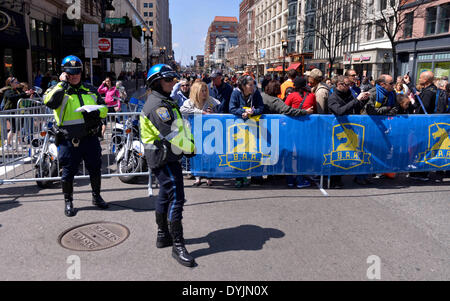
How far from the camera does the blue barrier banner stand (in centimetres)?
668

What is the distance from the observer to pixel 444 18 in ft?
89.1

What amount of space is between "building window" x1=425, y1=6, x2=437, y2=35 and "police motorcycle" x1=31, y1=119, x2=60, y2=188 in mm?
30680

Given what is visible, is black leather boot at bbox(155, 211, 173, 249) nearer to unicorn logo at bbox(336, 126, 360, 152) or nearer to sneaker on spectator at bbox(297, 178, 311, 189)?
sneaker on spectator at bbox(297, 178, 311, 189)

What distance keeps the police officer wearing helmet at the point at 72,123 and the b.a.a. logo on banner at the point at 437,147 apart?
242 inches

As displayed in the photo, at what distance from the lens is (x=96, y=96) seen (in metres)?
5.58

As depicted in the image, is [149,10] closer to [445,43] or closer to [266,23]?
[266,23]

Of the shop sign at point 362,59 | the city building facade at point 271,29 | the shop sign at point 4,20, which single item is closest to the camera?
the shop sign at point 4,20

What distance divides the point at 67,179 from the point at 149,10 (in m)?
153

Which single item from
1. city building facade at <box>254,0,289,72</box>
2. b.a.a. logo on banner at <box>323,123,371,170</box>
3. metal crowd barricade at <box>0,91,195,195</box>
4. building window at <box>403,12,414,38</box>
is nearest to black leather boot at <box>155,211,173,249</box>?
metal crowd barricade at <box>0,91,195,195</box>

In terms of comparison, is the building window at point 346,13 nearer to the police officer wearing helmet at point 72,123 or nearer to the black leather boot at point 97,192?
the police officer wearing helmet at point 72,123

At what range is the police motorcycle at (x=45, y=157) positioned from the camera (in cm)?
665

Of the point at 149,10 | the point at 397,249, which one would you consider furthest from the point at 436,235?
the point at 149,10

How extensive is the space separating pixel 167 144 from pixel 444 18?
1207 inches

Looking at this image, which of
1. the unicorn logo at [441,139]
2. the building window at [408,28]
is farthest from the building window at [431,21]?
the unicorn logo at [441,139]
